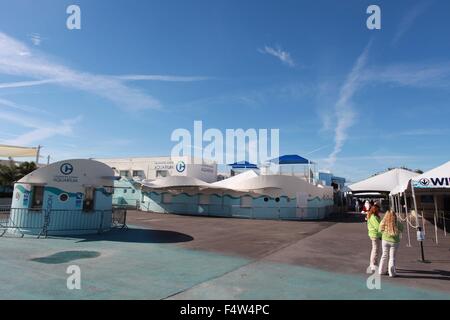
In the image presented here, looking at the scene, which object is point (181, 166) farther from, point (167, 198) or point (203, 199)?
point (203, 199)

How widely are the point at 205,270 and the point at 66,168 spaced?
8.65 meters

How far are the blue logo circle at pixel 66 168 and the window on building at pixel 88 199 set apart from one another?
100 cm

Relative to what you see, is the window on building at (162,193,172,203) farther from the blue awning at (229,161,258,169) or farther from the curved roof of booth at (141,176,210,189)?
the blue awning at (229,161,258,169)

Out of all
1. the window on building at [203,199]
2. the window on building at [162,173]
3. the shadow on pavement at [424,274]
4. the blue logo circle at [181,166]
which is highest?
the blue logo circle at [181,166]

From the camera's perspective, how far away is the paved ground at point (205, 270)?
252 inches

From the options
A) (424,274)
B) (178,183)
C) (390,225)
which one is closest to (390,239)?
(390,225)

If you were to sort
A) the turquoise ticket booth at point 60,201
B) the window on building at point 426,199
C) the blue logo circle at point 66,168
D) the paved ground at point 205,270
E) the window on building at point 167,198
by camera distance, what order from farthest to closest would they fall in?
the window on building at point 167,198 < the window on building at point 426,199 < the blue logo circle at point 66,168 < the turquoise ticket booth at point 60,201 < the paved ground at point 205,270

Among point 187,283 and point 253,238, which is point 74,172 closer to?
point 253,238

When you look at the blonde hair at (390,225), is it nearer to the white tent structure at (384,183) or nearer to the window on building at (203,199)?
the white tent structure at (384,183)

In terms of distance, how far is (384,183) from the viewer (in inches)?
655

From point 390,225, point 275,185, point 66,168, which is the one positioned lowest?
point 390,225

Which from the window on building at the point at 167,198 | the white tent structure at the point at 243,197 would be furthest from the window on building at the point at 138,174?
the window on building at the point at 167,198

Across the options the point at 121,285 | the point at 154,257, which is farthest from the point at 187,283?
the point at 154,257

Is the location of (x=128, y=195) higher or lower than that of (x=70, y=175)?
higher
